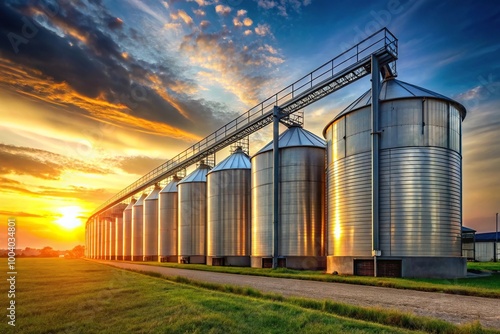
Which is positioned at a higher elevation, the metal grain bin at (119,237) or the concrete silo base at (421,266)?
the concrete silo base at (421,266)

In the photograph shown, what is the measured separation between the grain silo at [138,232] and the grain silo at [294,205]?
152 ft

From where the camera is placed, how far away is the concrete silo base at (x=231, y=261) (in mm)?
48844

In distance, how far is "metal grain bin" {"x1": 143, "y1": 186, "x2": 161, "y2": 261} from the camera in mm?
76125

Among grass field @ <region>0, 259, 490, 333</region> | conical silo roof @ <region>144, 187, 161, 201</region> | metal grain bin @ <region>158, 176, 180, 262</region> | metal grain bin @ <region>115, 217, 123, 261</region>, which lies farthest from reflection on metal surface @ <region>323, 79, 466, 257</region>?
metal grain bin @ <region>115, 217, 123, 261</region>

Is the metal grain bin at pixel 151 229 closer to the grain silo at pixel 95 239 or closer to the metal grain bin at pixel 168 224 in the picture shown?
the metal grain bin at pixel 168 224

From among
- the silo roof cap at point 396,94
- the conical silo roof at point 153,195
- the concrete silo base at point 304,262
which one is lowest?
the concrete silo base at point 304,262

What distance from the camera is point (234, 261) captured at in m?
49.3

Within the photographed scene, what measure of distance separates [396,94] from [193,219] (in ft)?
132

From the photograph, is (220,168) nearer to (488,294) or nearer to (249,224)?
(249,224)

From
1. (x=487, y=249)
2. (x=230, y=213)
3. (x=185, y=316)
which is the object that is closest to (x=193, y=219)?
(x=230, y=213)

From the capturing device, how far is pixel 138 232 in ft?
276

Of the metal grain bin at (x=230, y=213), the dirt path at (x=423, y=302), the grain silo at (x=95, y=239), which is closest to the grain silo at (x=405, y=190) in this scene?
the dirt path at (x=423, y=302)

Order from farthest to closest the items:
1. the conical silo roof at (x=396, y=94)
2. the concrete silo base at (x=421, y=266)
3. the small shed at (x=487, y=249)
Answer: the small shed at (x=487, y=249) < the conical silo roof at (x=396, y=94) < the concrete silo base at (x=421, y=266)

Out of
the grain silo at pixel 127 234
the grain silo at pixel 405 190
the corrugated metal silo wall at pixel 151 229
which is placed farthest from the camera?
the grain silo at pixel 127 234
